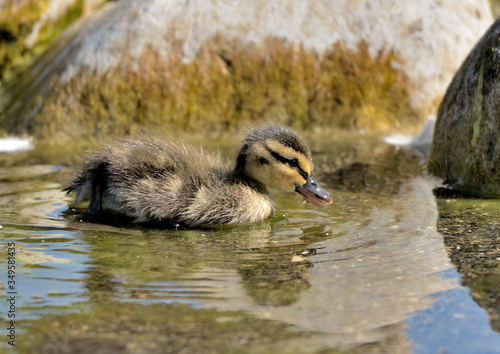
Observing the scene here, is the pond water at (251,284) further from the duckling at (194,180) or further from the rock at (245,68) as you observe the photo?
the rock at (245,68)

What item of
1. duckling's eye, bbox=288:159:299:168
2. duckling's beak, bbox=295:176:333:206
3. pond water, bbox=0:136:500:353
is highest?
duckling's eye, bbox=288:159:299:168

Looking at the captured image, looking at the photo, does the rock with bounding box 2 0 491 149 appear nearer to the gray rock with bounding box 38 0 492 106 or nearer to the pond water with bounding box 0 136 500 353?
the gray rock with bounding box 38 0 492 106

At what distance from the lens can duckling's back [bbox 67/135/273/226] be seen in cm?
515

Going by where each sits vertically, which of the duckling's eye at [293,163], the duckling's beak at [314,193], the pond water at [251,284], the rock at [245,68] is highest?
the rock at [245,68]

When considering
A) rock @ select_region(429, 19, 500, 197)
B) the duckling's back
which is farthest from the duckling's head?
rock @ select_region(429, 19, 500, 197)

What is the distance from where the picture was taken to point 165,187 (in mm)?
5223

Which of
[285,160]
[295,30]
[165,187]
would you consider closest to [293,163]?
[285,160]

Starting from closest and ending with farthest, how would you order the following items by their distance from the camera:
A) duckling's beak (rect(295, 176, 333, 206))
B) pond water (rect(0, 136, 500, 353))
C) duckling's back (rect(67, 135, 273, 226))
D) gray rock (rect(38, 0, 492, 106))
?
pond water (rect(0, 136, 500, 353))
duckling's back (rect(67, 135, 273, 226))
duckling's beak (rect(295, 176, 333, 206))
gray rock (rect(38, 0, 492, 106))

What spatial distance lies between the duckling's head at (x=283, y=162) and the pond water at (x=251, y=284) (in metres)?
0.23

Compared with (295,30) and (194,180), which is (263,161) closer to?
(194,180)

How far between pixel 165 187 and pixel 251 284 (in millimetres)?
1843

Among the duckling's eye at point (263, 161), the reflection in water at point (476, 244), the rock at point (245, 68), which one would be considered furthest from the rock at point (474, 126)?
the rock at point (245, 68)

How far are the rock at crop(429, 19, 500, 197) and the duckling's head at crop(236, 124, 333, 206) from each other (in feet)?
5.54

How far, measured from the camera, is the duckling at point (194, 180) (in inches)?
203
